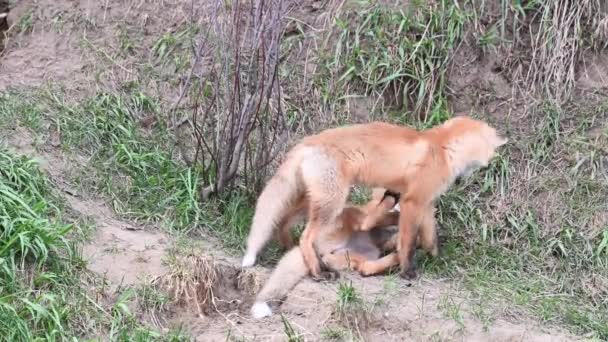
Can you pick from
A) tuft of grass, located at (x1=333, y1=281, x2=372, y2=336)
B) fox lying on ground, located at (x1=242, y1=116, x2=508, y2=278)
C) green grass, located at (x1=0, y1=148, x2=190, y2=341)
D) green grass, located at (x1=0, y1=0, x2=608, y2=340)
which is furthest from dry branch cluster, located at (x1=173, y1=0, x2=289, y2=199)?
tuft of grass, located at (x1=333, y1=281, x2=372, y2=336)

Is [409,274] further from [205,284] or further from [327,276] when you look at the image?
[205,284]

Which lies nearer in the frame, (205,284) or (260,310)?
(260,310)

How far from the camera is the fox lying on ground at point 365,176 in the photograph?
701 centimetres

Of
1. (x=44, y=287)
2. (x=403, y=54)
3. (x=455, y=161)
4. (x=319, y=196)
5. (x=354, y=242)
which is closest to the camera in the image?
(x=44, y=287)

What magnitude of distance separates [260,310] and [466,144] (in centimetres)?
221

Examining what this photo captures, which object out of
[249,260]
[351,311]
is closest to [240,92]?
[249,260]

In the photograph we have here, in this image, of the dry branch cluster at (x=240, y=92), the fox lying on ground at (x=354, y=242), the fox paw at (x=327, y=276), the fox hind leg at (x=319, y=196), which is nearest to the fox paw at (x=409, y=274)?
the fox lying on ground at (x=354, y=242)

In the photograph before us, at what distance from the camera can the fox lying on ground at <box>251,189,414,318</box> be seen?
694cm

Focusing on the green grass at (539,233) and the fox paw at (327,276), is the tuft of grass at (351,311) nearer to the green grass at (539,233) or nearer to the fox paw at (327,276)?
the fox paw at (327,276)

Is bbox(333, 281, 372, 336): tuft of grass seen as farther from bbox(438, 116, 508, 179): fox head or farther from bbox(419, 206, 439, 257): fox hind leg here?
bbox(438, 116, 508, 179): fox head

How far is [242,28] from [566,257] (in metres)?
3.34

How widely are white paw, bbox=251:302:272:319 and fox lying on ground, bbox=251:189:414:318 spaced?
0.72 feet

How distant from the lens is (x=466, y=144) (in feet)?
24.5

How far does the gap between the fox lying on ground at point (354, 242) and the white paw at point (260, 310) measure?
22 cm
